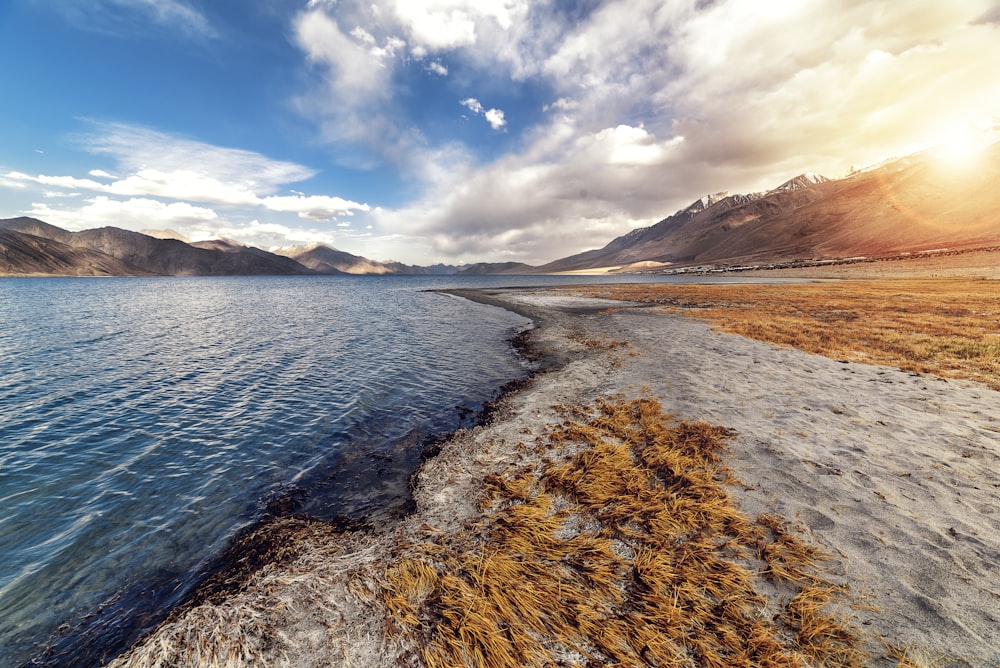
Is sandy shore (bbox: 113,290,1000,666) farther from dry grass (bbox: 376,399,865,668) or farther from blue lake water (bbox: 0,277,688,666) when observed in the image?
blue lake water (bbox: 0,277,688,666)

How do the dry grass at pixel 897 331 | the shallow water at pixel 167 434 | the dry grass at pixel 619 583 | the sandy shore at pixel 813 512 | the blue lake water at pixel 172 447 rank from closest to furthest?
the dry grass at pixel 619 583 → the sandy shore at pixel 813 512 → the blue lake water at pixel 172 447 → the shallow water at pixel 167 434 → the dry grass at pixel 897 331

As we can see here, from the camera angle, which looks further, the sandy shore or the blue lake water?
the blue lake water

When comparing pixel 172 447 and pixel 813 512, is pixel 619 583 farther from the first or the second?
pixel 172 447

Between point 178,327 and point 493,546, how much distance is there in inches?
1905

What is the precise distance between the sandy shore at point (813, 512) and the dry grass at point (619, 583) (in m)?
0.49

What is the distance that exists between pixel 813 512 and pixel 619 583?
4.68 m

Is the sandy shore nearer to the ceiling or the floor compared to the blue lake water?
nearer to the ceiling

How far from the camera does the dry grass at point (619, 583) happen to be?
481 centimetres

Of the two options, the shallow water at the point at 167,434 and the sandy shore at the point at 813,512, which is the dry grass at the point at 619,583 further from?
the shallow water at the point at 167,434

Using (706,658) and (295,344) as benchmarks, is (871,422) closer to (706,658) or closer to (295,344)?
(706,658)

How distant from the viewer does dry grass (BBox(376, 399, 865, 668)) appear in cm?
481

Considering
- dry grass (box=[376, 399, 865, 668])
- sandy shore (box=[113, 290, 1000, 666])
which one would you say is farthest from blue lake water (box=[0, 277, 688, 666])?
dry grass (box=[376, 399, 865, 668])

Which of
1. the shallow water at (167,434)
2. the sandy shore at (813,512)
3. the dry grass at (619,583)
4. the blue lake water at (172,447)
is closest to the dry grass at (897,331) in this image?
the sandy shore at (813,512)

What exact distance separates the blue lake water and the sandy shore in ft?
5.58
